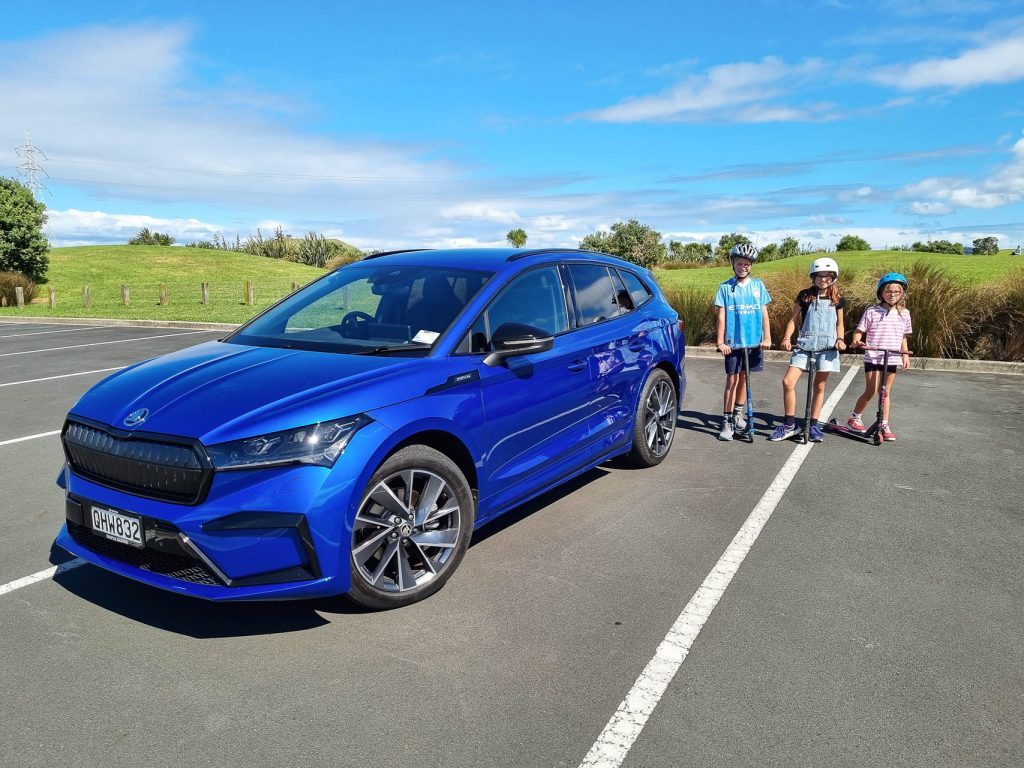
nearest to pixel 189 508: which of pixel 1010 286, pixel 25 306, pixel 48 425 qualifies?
pixel 48 425

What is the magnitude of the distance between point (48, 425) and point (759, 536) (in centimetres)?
725

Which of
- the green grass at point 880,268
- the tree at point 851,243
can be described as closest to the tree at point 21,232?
the green grass at point 880,268

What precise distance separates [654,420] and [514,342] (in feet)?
8.10

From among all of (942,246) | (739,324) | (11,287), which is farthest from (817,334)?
(942,246)

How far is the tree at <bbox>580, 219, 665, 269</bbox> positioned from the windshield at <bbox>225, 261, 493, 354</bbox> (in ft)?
212

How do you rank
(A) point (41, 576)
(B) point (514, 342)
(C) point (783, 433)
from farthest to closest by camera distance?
(C) point (783, 433), (A) point (41, 576), (B) point (514, 342)

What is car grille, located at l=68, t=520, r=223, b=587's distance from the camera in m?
3.28

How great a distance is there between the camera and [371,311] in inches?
186

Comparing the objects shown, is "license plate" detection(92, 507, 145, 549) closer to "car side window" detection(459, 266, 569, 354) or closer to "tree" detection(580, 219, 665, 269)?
"car side window" detection(459, 266, 569, 354)

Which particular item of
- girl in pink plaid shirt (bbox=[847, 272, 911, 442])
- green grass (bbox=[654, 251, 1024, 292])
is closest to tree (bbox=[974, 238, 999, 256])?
green grass (bbox=[654, 251, 1024, 292])

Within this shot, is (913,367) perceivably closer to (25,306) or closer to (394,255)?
(394,255)

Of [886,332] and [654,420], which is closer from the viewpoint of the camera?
[654,420]

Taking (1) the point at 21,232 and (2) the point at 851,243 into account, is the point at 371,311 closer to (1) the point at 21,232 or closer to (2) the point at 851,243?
(1) the point at 21,232

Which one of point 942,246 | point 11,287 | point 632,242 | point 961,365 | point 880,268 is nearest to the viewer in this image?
point 961,365
